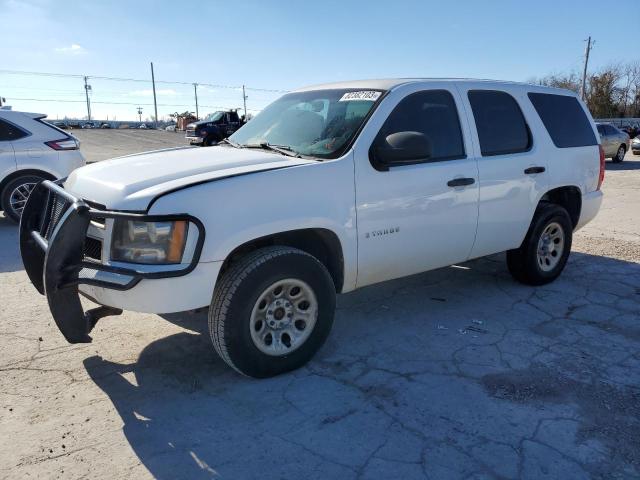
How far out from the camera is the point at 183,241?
2.88 m

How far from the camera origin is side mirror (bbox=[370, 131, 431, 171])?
350 centimetres

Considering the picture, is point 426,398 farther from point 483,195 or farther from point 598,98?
point 598,98

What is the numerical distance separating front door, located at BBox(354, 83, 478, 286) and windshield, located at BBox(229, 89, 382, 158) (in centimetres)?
17

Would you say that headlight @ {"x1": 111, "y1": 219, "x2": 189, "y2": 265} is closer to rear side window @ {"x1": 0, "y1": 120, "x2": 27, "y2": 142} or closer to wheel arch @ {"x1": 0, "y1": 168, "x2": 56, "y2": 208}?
wheel arch @ {"x1": 0, "y1": 168, "x2": 56, "y2": 208}

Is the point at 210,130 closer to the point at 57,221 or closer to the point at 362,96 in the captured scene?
the point at 362,96

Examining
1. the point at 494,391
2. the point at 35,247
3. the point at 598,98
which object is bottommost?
the point at 494,391

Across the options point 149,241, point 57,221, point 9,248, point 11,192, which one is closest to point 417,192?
point 149,241

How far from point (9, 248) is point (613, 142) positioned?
2076 cm

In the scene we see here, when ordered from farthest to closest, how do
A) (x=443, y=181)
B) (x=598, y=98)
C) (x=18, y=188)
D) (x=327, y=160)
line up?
1. (x=598, y=98)
2. (x=18, y=188)
3. (x=443, y=181)
4. (x=327, y=160)

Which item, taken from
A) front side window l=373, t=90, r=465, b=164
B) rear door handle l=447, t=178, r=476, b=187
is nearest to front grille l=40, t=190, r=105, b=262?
front side window l=373, t=90, r=465, b=164

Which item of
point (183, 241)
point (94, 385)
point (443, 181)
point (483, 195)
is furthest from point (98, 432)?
point (483, 195)

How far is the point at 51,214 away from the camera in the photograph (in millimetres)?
3516

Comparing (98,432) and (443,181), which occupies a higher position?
(443,181)

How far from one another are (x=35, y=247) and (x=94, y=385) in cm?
104
